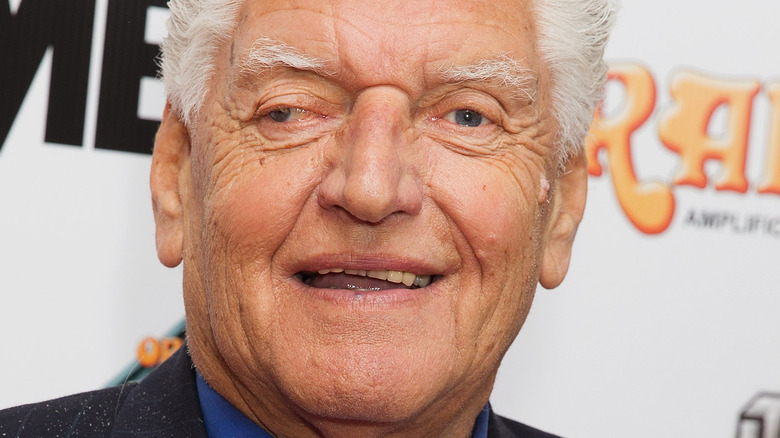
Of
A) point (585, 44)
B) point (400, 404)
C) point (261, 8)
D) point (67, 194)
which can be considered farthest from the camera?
point (67, 194)

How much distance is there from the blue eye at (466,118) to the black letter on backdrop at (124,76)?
1.14m

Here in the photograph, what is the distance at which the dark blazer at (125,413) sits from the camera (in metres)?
1.89

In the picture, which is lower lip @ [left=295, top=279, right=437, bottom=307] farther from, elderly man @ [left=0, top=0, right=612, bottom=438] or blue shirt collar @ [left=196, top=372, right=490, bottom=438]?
blue shirt collar @ [left=196, top=372, right=490, bottom=438]

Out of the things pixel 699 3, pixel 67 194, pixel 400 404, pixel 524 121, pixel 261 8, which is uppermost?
pixel 699 3

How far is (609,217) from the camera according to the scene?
9.50ft

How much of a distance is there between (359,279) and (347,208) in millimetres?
178

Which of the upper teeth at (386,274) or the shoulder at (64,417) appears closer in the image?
the upper teeth at (386,274)

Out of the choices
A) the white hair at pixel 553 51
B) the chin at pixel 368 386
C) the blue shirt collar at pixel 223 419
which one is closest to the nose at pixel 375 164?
the chin at pixel 368 386

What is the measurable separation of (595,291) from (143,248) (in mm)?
1304

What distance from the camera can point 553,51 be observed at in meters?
1.97

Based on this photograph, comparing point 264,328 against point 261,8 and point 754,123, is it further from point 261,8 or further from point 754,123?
point 754,123

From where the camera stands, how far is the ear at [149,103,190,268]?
2016 millimetres

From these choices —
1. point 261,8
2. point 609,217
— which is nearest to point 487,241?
point 261,8

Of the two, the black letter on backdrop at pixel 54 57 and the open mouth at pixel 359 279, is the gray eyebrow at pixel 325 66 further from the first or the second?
the black letter on backdrop at pixel 54 57
